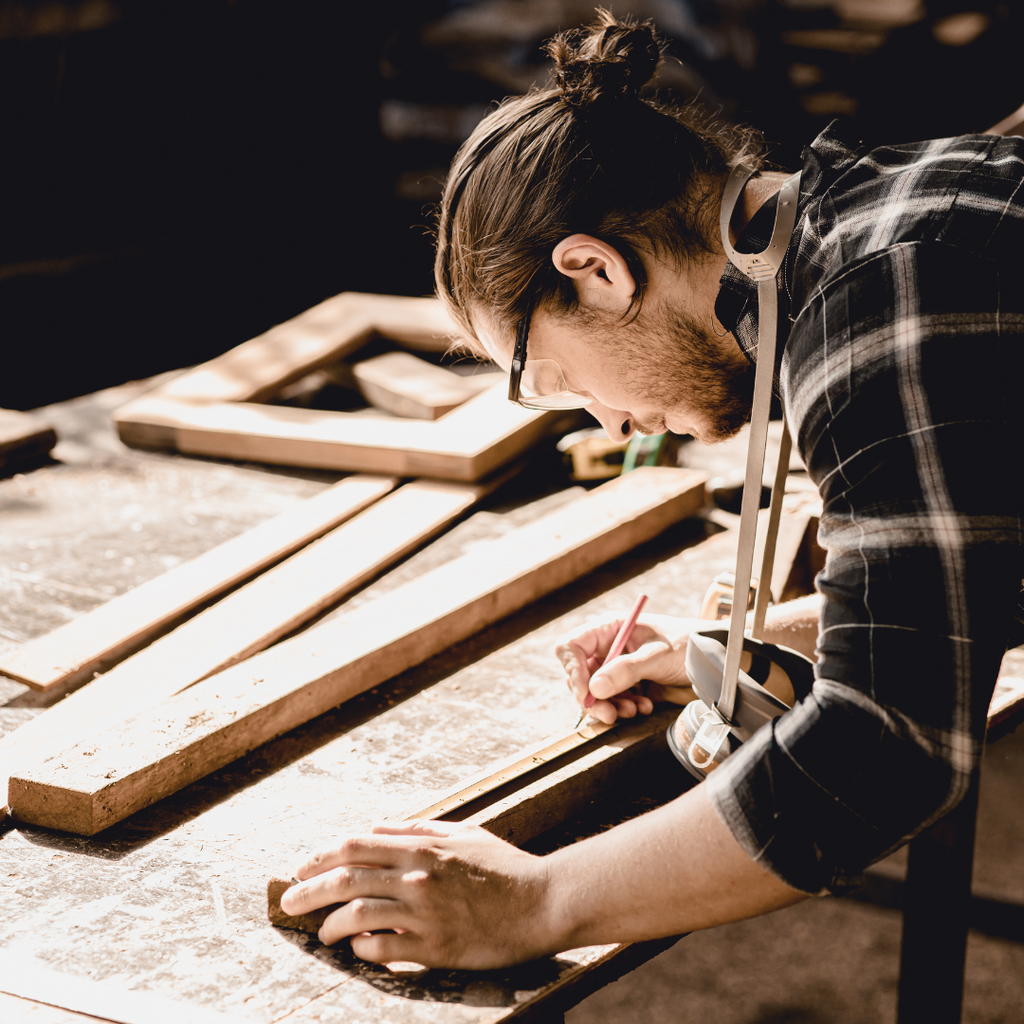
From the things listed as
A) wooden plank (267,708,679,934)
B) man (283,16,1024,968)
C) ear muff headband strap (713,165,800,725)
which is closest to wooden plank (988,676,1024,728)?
man (283,16,1024,968)

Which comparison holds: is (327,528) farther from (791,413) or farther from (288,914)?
(791,413)

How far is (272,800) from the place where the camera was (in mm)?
1603

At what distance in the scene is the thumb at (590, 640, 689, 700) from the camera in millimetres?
1686

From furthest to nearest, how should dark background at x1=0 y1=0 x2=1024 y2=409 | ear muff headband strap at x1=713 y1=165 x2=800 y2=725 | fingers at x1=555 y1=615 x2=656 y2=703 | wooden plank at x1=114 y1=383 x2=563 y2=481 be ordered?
dark background at x1=0 y1=0 x2=1024 y2=409 < wooden plank at x1=114 y1=383 x2=563 y2=481 < fingers at x1=555 y1=615 x2=656 y2=703 < ear muff headband strap at x1=713 y1=165 x2=800 y2=725

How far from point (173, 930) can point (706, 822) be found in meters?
0.67

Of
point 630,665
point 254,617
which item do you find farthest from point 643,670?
point 254,617

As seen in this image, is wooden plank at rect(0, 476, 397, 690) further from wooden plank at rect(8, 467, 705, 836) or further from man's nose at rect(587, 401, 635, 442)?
man's nose at rect(587, 401, 635, 442)

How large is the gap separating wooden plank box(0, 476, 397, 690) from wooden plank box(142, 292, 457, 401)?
2.48 ft

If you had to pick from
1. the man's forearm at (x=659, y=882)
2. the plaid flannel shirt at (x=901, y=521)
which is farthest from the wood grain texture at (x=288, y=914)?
the plaid flannel shirt at (x=901, y=521)

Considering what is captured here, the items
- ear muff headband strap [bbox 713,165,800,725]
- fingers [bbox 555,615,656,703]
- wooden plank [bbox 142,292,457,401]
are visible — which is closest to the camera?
ear muff headband strap [bbox 713,165,800,725]

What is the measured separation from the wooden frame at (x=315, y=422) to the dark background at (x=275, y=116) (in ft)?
2.76

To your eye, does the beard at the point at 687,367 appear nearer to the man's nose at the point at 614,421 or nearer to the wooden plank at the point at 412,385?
the man's nose at the point at 614,421

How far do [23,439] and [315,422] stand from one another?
0.84 metres

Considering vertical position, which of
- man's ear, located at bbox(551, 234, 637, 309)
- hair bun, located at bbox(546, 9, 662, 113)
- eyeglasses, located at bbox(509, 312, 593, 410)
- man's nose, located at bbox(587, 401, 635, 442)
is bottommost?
man's nose, located at bbox(587, 401, 635, 442)
